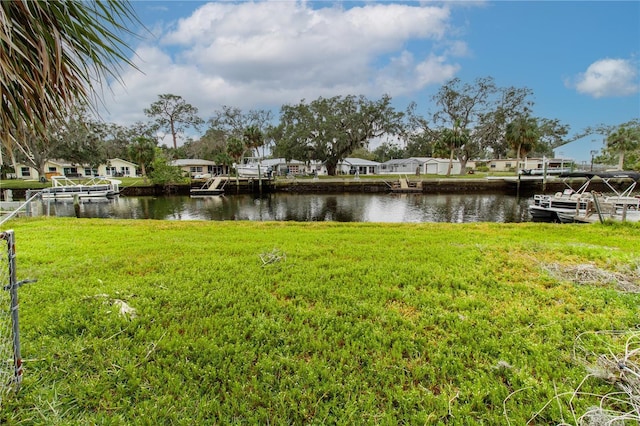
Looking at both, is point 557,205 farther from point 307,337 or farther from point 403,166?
point 403,166

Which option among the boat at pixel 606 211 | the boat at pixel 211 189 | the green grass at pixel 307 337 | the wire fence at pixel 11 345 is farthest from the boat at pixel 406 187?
the wire fence at pixel 11 345

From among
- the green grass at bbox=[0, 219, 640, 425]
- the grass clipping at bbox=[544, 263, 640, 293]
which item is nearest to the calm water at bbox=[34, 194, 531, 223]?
the grass clipping at bbox=[544, 263, 640, 293]

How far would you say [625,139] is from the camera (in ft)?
131

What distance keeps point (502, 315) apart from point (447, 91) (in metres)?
51.9

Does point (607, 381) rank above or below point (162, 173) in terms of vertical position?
below

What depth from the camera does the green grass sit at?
7.47 ft

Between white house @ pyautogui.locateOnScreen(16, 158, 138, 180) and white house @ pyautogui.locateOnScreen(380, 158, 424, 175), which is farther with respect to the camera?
white house @ pyautogui.locateOnScreen(380, 158, 424, 175)

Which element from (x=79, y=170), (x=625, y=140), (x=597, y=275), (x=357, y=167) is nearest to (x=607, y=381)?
(x=597, y=275)

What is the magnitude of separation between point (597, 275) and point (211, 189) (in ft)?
113

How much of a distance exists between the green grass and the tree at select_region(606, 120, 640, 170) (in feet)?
159

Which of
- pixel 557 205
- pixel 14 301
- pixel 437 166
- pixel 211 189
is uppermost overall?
pixel 437 166

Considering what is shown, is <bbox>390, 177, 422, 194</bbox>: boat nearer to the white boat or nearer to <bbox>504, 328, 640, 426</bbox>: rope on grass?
the white boat

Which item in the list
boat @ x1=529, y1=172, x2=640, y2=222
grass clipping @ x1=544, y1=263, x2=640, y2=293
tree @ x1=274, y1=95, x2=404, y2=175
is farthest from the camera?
tree @ x1=274, y1=95, x2=404, y2=175

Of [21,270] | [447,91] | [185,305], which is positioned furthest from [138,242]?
[447,91]
